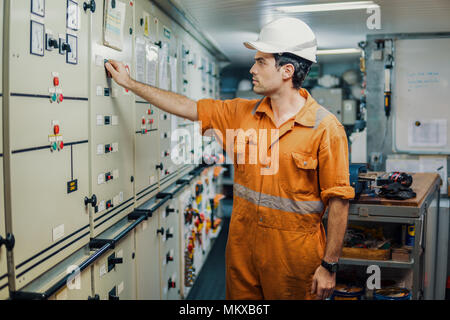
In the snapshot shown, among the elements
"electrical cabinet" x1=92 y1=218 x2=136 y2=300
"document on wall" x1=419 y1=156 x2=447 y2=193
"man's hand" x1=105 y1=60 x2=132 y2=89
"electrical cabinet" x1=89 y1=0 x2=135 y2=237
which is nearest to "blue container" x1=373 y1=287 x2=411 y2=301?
"electrical cabinet" x1=92 y1=218 x2=136 y2=300

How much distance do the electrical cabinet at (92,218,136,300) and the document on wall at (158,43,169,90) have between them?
1.26 meters

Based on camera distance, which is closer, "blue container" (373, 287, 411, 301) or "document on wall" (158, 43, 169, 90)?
"blue container" (373, 287, 411, 301)

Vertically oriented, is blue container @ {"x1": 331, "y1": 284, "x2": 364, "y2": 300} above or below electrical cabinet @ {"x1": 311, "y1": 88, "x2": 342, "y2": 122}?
below

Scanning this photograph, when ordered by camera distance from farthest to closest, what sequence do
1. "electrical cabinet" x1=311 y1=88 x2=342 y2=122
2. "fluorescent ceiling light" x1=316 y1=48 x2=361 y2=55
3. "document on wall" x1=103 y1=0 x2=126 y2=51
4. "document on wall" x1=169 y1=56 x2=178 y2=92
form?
"electrical cabinet" x1=311 y1=88 x2=342 y2=122, "fluorescent ceiling light" x1=316 y1=48 x2=361 y2=55, "document on wall" x1=169 y1=56 x2=178 y2=92, "document on wall" x1=103 y1=0 x2=126 y2=51

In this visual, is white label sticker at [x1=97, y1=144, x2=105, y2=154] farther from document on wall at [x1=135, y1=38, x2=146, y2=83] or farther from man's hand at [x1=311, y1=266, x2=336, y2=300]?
man's hand at [x1=311, y1=266, x2=336, y2=300]

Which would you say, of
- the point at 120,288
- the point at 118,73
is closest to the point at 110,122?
the point at 118,73

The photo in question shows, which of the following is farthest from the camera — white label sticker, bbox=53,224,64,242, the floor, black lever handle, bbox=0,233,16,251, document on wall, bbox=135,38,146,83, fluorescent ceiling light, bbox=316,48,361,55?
fluorescent ceiling light, bbox=316,48,361,55

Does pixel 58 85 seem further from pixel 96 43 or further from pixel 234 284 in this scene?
pixel 234 284

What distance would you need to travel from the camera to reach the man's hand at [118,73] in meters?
2.36

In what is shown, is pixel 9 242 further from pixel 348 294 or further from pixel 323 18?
pixel 323 18

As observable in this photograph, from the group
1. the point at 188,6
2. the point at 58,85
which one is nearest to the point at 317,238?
the point at 58,85

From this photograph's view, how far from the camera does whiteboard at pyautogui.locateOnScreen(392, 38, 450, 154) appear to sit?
16.1 ft

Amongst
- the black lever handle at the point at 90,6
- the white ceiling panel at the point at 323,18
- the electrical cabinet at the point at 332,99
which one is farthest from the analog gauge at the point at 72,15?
the electrical cabinet at the point at 332,99
